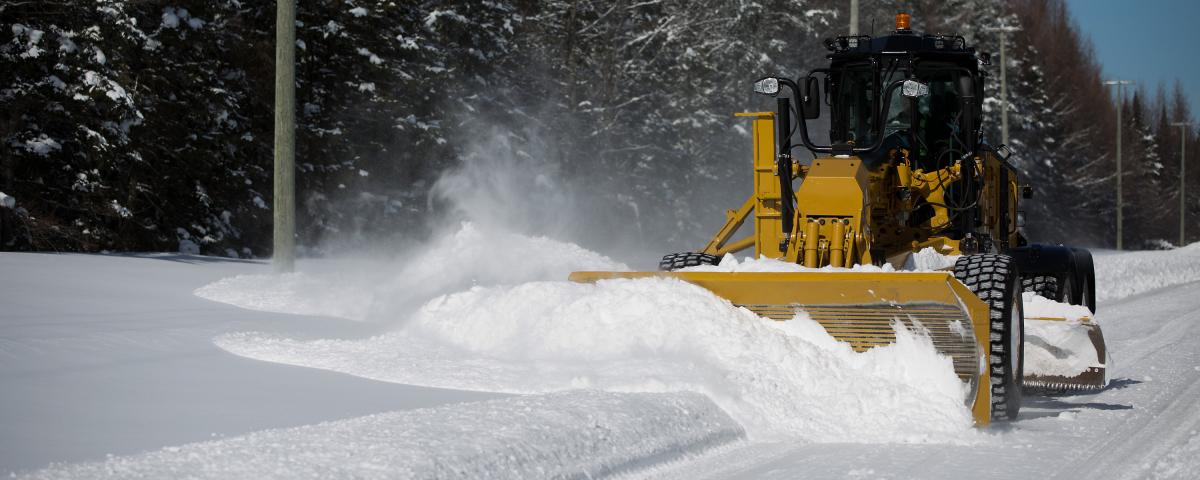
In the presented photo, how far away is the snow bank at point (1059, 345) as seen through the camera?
8.35 meters

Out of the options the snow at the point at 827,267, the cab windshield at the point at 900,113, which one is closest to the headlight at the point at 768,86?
the snow at the point at 827,267

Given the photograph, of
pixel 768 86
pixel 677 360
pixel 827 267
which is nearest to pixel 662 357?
pixel 677 360

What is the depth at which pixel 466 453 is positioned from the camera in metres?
4.96

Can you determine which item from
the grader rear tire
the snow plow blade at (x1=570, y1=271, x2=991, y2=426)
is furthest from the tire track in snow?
the snow plow blade at (x1=570, y1=271, x2=991, y2=426)

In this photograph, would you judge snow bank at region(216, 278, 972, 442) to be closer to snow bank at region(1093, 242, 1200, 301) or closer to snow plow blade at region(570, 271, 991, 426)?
snow plow blade at region(570, 271, 991, 426)

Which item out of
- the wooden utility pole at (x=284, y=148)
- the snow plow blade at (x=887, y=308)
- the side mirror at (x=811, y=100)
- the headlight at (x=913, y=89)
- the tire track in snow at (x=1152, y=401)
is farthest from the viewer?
the wooden utility pole at (x=284, y=148)

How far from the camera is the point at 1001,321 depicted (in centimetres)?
712

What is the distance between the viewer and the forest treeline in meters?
19.4

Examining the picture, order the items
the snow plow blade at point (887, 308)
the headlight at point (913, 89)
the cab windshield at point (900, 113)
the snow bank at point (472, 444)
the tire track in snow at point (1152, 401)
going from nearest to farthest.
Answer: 1. the snow bank at point (472, 444)
2. the tire track in snow at point (1152, 401)
3. the snow plow blade at point (887, 308)
4. the headlight at point (913, 89)
5. the cab windshield at point (900, 113)

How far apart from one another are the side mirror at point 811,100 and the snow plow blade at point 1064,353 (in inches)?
83.2

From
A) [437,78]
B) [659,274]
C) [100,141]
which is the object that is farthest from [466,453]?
[437,78]

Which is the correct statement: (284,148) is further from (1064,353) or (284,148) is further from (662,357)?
(1064,353)

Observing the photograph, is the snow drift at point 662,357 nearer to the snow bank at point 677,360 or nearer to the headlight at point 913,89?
the snow bank at point 677,360

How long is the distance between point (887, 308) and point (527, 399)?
7.16 ft
